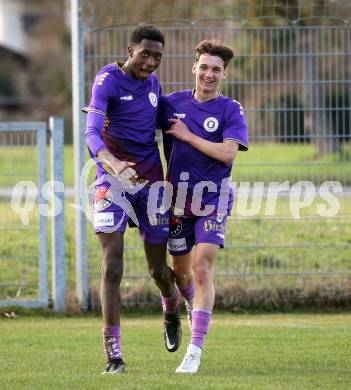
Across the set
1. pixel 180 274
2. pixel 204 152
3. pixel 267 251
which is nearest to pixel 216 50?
pixel 204 152

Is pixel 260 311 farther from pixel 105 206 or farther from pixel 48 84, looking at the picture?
pixel 48 84

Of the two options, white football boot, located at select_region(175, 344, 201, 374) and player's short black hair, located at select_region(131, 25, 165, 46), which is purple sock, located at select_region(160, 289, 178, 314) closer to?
white football boot, located at select_region(175, 344, 201, 374)

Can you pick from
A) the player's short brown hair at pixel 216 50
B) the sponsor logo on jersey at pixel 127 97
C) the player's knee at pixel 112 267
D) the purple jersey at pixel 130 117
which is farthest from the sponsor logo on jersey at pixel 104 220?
the player's short brown hair at pixel 216 50

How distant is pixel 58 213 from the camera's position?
1117 centimetres

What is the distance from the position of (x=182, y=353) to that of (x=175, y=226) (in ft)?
3.83

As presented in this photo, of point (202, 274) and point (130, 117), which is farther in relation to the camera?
point (130, 117)

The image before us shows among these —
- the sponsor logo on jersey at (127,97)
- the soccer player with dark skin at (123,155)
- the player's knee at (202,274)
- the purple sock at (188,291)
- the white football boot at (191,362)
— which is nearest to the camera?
the white football boot at (191,362)

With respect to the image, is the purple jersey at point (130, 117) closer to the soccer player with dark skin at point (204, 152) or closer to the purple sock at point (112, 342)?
the soccer player with dark skin at point (204, 152)

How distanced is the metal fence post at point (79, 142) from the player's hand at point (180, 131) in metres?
3.15

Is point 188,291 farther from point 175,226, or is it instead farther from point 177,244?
point 175,226

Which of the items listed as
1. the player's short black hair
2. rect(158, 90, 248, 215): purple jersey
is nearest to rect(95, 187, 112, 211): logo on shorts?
rect(158, 90, 248, 215): purple jersey

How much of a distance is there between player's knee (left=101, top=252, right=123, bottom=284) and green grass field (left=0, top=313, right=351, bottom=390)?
A: 26.8 inches

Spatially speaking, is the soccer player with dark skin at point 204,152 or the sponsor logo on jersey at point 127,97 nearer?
the soccer player with dark skin at point 204,152

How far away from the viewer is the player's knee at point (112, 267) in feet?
25.2
